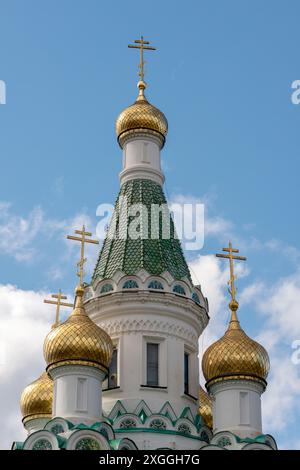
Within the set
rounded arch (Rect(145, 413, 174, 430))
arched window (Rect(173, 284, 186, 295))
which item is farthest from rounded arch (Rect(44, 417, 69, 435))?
arched window (Rect(173, 284, 186, 295))

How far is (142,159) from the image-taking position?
25.0m

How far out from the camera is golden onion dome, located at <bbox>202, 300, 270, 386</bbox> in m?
20.9

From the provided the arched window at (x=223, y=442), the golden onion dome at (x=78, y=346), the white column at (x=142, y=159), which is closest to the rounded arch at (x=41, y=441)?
the golden onion dome at (x=78, y=346)

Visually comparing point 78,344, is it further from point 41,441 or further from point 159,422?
point 159,422

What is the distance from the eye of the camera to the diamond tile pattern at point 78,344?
2041cm

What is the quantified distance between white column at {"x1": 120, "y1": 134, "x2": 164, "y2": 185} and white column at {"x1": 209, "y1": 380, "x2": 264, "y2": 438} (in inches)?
240

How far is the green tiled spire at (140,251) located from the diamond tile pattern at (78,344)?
Answer: 2.48 metres

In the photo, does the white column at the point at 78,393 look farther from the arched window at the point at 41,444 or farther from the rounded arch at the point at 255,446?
the rounded arch at the point at 255,446

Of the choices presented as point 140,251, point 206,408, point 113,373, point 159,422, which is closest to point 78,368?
point 113,373

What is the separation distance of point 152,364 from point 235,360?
7.22ft

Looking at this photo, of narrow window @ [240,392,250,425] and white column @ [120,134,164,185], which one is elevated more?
white column @ [120,134,164,185]

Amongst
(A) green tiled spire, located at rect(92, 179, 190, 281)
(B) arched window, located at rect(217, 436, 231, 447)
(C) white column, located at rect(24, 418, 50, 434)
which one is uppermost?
(A) green tiled spire, located at rect(92, 179, 190, 281)

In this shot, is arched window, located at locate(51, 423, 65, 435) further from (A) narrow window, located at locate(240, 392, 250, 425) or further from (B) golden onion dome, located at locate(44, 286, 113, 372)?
(A) narrow window, located at locate(240, 392, 250, 425)
